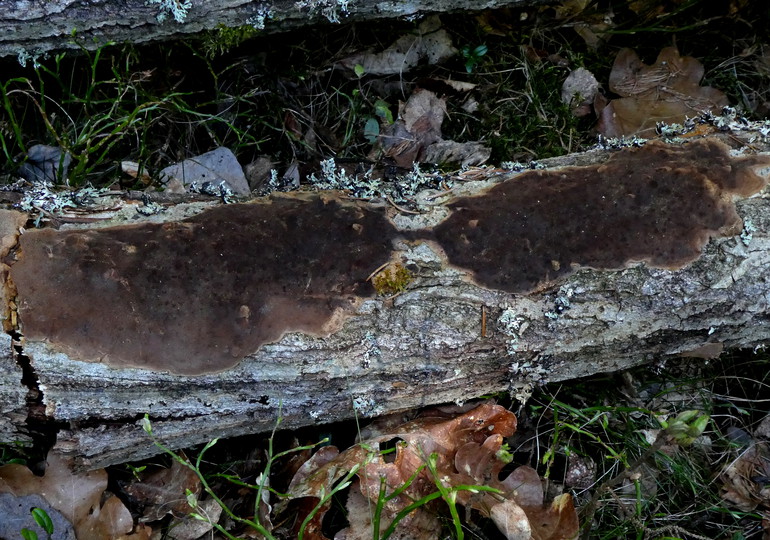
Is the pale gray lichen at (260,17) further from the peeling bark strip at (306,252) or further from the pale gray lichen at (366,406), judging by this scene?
the pale gray lichen at (366,406)

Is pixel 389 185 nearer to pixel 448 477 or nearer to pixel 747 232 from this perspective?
pixel 448 477

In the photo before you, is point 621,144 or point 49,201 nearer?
point 49,201

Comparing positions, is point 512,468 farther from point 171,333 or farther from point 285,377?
point 171,333

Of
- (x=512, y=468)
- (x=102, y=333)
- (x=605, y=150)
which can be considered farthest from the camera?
(x=512, y=468)

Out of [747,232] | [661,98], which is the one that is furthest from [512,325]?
[661,98]

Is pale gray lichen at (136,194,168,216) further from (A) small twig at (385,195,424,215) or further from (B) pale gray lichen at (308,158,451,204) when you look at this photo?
(A) small twig at (385,195,424,215)

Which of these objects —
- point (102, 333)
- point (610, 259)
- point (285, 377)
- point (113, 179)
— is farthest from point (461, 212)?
point (113, 179)

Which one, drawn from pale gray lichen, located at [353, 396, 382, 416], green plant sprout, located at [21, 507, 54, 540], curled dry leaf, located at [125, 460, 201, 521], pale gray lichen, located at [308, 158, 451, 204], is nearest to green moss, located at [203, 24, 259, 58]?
pale gray lichen, located at [308, 158, 451, 204]
